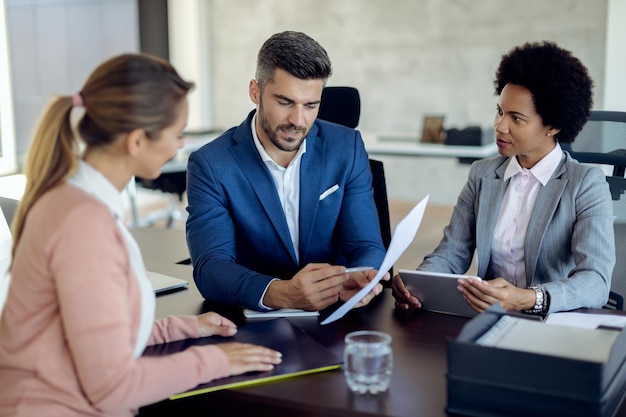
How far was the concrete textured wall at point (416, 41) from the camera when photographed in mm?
5680

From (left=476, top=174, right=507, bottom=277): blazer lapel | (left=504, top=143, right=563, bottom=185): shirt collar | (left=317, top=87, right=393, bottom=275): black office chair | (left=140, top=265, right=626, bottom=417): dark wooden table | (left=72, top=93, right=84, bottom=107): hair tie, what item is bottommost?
(left=140, top=265, right=626, bottom=417): dark wooden table

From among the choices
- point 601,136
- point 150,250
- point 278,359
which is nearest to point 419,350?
point 278,359

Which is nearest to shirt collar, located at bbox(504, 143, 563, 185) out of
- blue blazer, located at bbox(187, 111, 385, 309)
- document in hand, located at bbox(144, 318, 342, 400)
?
blue blazer, located at bbox(187, 111, 385, 309)

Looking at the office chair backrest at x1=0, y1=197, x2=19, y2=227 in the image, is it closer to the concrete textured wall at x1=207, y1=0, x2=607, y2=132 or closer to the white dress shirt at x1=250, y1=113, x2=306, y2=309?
the white dress shirt at x1=250, y1=113, x2=306, y2=309

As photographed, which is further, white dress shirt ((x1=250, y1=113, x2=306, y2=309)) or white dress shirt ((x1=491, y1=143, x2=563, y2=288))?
white dress shirt ((x1=250, y1=113, x2=306, y2=309))

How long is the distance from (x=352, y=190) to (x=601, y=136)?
80 centimetres

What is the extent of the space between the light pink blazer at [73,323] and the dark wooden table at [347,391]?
13cm

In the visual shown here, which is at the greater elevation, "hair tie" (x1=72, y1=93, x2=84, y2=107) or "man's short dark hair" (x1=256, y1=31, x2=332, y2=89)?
"man's short dark hair" (x1=256, y1=31, x2=332, y2=89)

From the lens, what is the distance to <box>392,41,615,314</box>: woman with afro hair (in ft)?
6.35

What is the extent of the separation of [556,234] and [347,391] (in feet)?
2.97

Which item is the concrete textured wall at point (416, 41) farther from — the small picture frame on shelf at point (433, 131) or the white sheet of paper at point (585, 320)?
the white sheet of paper at point (585, 320)

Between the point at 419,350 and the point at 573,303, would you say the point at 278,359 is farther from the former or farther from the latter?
the point at 573,303

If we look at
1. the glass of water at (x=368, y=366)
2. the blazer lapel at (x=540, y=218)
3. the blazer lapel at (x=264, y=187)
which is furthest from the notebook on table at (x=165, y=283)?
the blazer lapel at (x=540, y=218)

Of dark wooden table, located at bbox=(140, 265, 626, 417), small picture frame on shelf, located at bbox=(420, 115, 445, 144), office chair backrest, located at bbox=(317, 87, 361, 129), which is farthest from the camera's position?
small picture frame on shelf, located at bbox=(420, 115, 445, 144)
